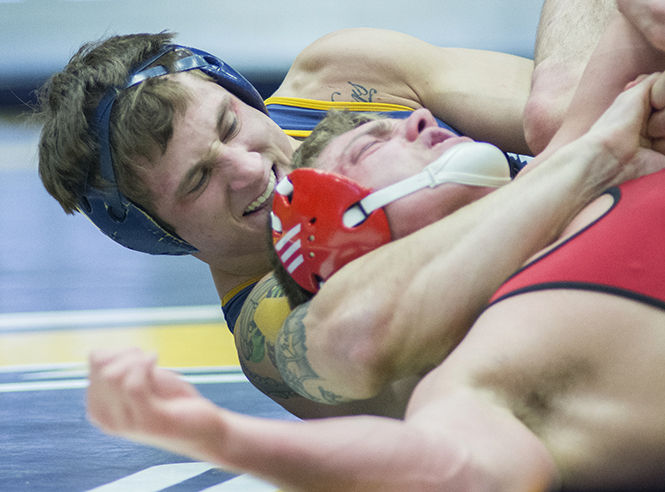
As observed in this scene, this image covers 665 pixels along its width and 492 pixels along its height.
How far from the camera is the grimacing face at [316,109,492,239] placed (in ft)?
7.10

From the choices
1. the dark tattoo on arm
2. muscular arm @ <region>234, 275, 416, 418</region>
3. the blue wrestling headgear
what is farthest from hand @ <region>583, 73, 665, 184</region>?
the dark tattoo on arm

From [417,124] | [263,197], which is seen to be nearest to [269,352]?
[263,197]

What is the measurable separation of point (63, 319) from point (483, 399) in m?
3.41

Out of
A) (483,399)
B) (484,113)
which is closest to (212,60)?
(484,113)

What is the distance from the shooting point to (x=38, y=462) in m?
2.83

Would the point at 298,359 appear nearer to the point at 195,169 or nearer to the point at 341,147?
the point at 341,147

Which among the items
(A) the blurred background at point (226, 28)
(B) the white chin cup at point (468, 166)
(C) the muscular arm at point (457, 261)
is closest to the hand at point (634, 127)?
(C) the muscular arm at point (457, 261)

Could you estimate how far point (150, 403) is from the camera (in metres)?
1.36

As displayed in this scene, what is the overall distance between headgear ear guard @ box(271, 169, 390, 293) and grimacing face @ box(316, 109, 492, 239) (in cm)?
5

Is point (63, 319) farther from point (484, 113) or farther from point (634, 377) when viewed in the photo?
point (634, 377)

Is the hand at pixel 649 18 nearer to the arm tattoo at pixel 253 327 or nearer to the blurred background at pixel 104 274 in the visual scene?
the arm tattoo at pixel 253 327

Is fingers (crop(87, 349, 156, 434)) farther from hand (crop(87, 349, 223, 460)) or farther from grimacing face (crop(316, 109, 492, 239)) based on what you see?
grimacing face (crop(316, 109, 492, 239))

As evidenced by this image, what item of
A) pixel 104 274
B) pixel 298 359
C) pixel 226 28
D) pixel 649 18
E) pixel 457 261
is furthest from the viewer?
pixel 226 28

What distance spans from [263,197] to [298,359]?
2.94 ft
